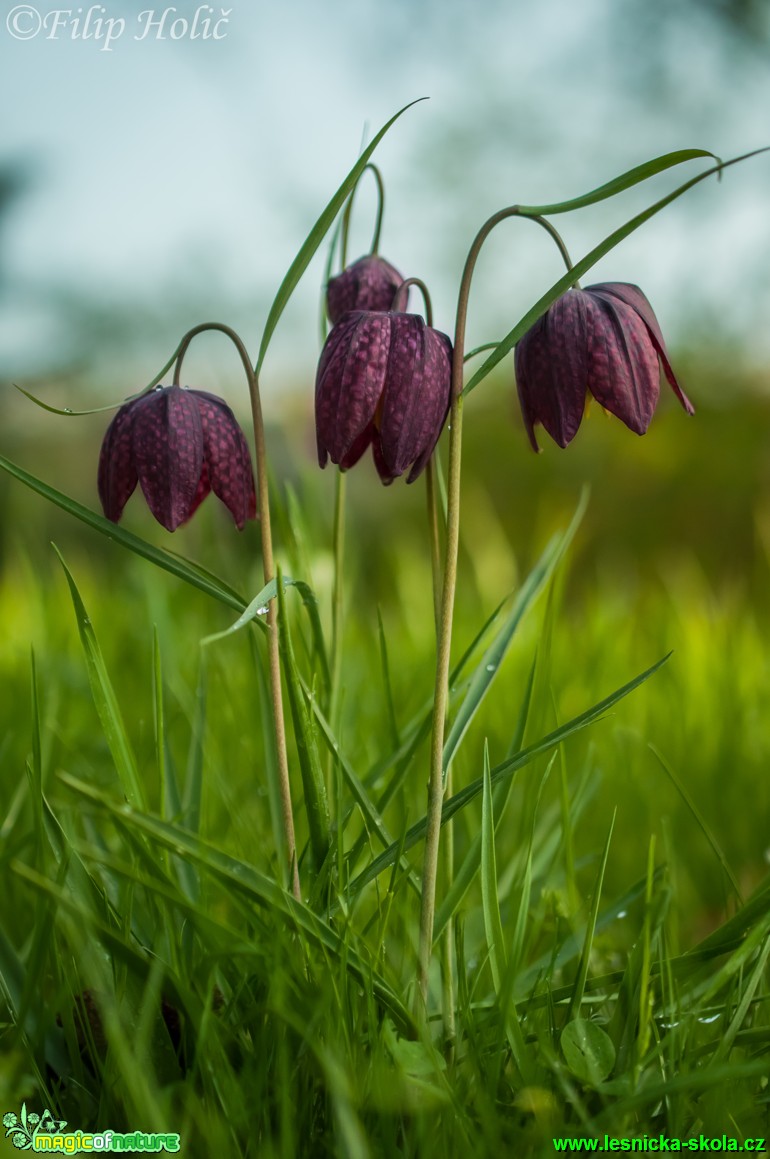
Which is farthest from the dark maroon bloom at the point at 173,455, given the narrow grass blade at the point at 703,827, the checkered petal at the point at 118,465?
the narrow grass blade at the point at 703,827

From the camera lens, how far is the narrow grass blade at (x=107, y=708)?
62 centimetres

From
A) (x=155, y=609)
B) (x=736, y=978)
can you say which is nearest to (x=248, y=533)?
(x=155, y=609)

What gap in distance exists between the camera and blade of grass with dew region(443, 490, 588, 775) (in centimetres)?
65

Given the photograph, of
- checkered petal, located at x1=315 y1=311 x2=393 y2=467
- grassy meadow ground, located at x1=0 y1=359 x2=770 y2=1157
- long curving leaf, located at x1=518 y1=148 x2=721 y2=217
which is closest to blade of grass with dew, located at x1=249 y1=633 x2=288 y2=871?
grassy meadow ground, located at x1=0 y1=359 x2=770 y2=1157

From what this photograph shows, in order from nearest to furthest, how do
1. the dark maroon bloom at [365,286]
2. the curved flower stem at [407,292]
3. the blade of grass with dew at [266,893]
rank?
the blade of grass with dew at [266,893] → the curved flower stem at [407,292] → the dark maroon bloom at [365,286]

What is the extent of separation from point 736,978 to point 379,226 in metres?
0.61

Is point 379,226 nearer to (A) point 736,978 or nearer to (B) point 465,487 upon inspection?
(A) point 736,978

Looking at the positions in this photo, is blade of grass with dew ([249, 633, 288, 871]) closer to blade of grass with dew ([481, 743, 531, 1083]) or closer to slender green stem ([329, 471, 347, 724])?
slender green stem ([329, 471, 347, 724])

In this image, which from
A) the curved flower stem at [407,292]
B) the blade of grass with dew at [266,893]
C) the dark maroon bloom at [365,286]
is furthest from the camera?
the dark maroon bloom at [365,286]

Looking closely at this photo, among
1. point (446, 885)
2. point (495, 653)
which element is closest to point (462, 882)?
point (446, 885)

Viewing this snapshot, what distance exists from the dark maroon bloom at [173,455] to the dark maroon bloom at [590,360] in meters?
0.19

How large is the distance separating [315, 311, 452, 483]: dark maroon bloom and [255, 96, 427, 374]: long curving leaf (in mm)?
41

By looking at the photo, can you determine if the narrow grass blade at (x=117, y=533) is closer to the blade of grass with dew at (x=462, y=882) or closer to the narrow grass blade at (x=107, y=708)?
the narrow grass blade at (x=107, y=708)

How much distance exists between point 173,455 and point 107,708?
0.54 feet
